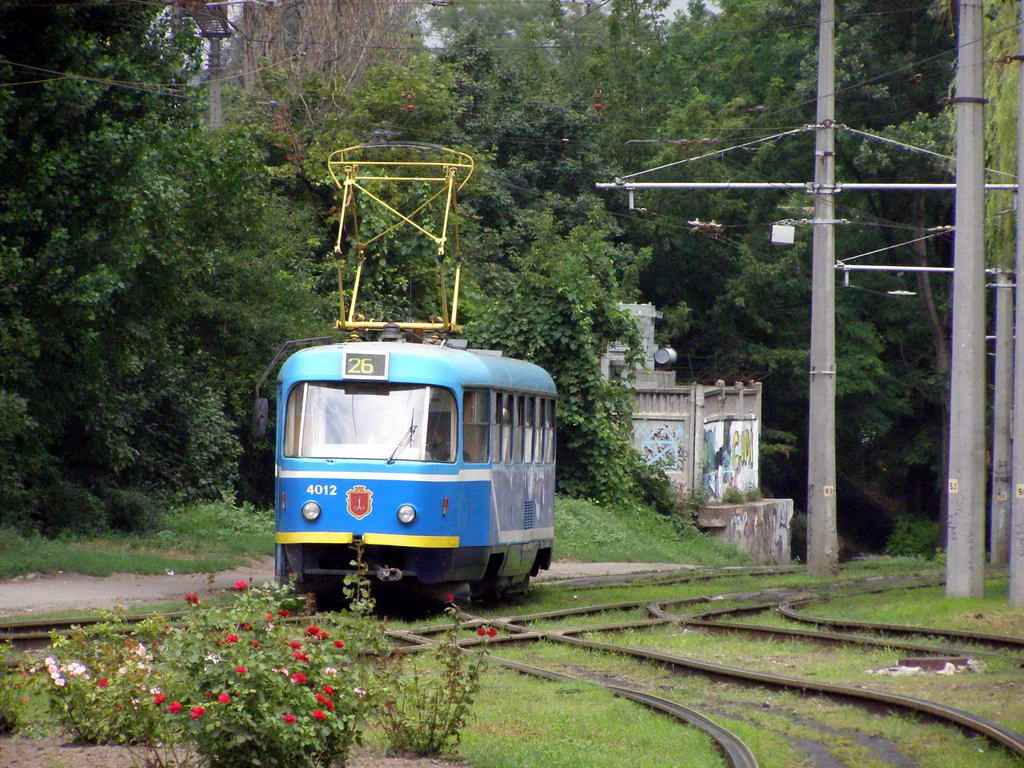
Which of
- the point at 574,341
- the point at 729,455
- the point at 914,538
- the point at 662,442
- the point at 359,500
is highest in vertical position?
the point at 574,341

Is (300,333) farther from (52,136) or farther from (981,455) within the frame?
(981,455)

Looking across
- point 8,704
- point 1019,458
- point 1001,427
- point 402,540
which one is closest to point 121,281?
point 402,540

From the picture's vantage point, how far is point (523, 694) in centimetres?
1049

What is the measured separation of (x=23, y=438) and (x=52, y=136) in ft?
15.3

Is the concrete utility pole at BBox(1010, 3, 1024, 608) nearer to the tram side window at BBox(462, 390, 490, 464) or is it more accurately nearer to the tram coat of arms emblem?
the tram side window at BBox(462, 390, 490, 464)

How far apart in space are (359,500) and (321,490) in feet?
1.42

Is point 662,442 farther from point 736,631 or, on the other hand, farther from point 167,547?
point 736,631

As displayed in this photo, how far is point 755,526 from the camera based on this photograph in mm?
40125

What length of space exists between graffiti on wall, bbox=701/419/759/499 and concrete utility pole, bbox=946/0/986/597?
20699mm

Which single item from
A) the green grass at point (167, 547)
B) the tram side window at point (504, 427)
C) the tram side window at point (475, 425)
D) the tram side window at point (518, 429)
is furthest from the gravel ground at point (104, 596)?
the tram side window at point (518, 429)

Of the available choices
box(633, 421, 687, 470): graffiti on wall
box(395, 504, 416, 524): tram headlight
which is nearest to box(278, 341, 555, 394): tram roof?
box(395, 504, 416, 524): tram headlight

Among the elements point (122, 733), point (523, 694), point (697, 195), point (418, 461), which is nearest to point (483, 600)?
point (418, 461)

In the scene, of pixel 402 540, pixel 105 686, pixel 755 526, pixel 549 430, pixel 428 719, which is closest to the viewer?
pixel 105 686

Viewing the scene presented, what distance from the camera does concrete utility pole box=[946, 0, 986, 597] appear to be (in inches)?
691
